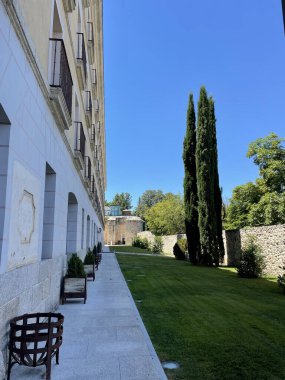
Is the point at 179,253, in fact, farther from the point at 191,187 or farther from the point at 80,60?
the point at 80,60

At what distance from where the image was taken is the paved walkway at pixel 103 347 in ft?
13.3

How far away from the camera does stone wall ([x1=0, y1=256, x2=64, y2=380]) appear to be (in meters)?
3.73

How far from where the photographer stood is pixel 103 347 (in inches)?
198

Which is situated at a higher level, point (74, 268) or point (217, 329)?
point (74, 268)

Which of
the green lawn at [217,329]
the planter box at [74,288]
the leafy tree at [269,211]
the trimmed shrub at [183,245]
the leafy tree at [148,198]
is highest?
the leafy tree at [148,198]

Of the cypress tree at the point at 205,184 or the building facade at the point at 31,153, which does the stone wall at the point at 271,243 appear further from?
the building facade at the point at 31,153

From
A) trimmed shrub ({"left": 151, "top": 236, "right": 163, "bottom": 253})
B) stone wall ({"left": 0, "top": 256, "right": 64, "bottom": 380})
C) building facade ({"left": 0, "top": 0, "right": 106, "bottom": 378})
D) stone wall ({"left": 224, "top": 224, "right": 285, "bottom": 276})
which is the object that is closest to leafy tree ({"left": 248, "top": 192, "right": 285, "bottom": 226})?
stone wall ({"left": 224, "top": 224, "right": 285, "bottom": 276})

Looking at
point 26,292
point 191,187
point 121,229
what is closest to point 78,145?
point 26,292

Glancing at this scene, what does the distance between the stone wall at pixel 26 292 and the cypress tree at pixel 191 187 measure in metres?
16.6

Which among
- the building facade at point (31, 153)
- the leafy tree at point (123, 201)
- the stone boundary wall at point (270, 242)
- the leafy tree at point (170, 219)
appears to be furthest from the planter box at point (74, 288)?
the leafy tree at point (123, 201)

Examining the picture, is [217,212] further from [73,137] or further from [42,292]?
[42,292]

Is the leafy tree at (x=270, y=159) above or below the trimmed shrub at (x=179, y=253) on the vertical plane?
above

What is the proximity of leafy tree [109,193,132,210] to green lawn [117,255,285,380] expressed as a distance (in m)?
103

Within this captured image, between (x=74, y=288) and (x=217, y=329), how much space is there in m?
3.73
